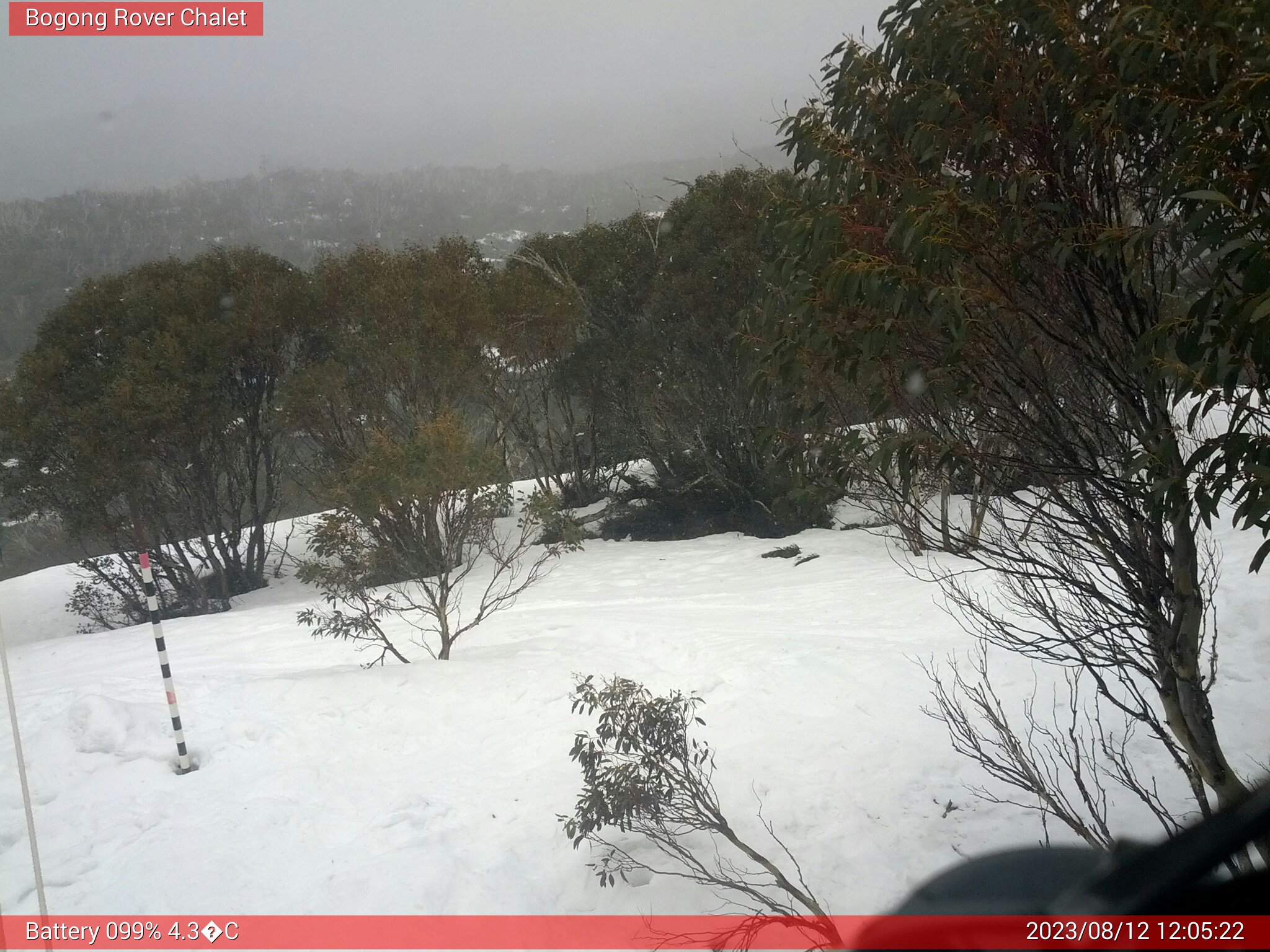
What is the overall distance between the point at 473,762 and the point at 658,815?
1.85 m

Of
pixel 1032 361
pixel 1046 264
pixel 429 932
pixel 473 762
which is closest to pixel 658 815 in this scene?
pixel 429 932

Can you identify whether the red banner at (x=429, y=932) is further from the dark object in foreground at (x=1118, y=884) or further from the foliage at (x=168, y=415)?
the foliage at (x=168, y=415)

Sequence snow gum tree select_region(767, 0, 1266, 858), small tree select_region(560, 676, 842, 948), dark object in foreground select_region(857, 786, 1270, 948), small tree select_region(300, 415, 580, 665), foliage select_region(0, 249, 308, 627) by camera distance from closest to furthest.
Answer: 1. dark object in foreground select_region(857, 786, 1270, 948)
2. snow gum tree select_region(767, 0, 1266, 858)
3. small tree select_region(560, 676, 842, 948)
4. small tree select_region(300, 415, 580, 665)
5. foliage select_region(0, 249, 308, 627)

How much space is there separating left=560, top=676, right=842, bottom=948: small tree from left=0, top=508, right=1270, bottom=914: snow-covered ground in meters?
0.13

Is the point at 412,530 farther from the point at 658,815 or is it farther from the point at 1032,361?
the point at 1032,361

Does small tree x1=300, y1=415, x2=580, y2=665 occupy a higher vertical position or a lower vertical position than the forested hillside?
lower

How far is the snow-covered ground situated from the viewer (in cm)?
365

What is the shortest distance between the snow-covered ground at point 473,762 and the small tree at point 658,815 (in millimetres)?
133

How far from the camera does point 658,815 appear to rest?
3629mm

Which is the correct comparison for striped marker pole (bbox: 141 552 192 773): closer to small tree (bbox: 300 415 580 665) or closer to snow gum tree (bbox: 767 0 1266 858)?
small tree (bbox: 300 415 580 665)

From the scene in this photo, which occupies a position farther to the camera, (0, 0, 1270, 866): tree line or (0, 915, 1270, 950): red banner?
(0, 915, 1270, 950): red banner

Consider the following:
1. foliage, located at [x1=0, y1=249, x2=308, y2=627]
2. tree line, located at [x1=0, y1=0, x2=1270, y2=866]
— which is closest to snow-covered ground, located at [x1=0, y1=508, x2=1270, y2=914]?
tree line, located at [x1=0, y1=0, x2=1270, y2=866]

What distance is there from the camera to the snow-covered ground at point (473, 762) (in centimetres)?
365

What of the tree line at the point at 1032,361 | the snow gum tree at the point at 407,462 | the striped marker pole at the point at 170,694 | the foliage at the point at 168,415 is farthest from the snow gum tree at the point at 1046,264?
the foliage at the point at 168,415
